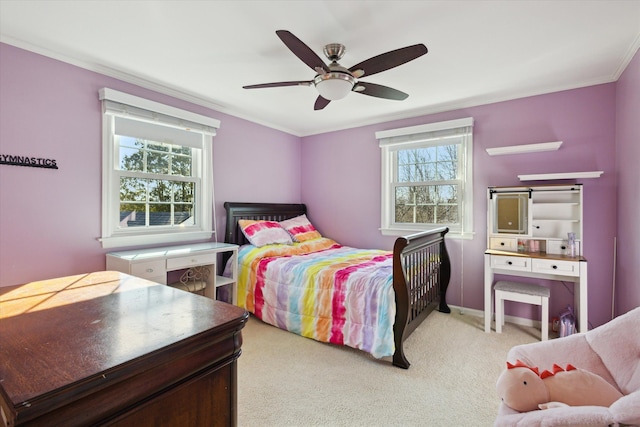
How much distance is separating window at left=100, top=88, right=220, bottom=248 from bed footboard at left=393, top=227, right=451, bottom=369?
7.30 ft

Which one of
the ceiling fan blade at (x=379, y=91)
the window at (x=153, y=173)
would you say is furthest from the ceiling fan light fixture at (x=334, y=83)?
the window at (x=153, y=173)

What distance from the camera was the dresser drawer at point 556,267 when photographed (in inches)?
101

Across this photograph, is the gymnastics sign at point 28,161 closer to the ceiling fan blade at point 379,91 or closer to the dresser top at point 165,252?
the dresser top at point 165,252

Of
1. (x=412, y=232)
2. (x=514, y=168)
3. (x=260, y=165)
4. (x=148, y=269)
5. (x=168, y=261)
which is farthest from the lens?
(x=260, y=165)

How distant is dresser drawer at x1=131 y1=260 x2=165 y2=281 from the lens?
2.39 meters

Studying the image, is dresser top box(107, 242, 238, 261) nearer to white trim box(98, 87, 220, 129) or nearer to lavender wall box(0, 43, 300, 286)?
lavender wall box(0, 43, 300, 286)

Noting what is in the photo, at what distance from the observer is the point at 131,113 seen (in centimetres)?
274

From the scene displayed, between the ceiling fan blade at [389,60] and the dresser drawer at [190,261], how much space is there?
206cm

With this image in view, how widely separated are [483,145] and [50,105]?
3.93 m

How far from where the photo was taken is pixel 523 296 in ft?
9.00

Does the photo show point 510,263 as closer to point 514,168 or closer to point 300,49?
point 514,168

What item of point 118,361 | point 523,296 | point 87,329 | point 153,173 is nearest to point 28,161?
point 153,173

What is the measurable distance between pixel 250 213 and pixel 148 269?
5.06 feet

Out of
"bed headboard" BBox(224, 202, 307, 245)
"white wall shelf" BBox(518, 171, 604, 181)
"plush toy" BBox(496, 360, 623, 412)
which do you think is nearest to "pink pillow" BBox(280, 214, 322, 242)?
"bed headboard" BBox(224, 202, 307, 245)
